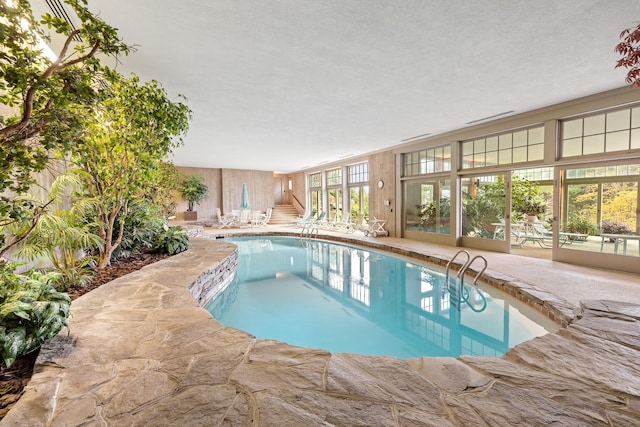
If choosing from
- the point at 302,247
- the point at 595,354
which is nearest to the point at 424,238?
the point at 302,247

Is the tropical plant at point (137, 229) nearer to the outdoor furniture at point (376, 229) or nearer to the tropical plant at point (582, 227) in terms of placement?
the outdoor furniture at point (376, 229)

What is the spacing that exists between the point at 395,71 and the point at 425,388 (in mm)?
3513

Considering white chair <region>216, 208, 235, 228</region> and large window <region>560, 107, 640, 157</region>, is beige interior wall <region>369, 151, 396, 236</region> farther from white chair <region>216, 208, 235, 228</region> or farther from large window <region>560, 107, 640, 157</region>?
white chair <region>216, 208, 235, 228</region>

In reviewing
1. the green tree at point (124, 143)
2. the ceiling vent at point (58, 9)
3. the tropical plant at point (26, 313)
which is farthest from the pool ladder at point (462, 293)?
the ceiling vent at point (58, 9)

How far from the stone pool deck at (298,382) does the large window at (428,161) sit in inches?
221

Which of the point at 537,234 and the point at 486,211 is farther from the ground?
the point at 486,211

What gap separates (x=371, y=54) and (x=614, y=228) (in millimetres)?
4881

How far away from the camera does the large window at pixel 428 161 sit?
7422mm

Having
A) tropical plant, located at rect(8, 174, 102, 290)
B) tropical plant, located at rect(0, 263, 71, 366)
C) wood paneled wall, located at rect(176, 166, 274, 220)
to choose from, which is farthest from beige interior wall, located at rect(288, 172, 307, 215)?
tropical plant, located at rect(0, 263, 71, 366)

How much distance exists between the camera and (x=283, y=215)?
15102 millimetres

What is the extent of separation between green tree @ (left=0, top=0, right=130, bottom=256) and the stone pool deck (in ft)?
3.44

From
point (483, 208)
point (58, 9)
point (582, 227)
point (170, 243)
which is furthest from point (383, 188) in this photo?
point (58, 9)

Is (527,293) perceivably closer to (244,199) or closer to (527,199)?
(527,199)

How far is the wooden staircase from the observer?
14.5m
